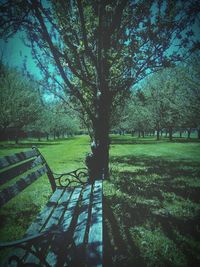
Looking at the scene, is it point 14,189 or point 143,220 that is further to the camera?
point 143,220

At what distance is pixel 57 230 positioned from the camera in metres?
2.32

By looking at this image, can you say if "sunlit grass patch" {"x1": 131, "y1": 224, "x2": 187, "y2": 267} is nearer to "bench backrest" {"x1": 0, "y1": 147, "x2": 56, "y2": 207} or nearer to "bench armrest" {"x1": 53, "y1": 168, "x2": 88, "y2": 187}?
"bench armrest" {"x1": 53, "y1": 168, "x2": 88, "y2": 187}

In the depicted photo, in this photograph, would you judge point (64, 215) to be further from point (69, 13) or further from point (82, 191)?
point (69, 13)

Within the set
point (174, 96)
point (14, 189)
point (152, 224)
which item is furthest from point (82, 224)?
point (174, 96)

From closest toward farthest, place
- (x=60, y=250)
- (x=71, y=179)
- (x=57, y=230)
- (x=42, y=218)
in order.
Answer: (x=57, y=230)
(x=60, y=250)
(x=42, y=218)
(x=71, y=179)

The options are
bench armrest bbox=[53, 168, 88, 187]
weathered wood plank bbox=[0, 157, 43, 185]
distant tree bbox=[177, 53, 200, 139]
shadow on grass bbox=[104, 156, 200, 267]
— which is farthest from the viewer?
distant tree bbox=[177, 53, 200, 139]

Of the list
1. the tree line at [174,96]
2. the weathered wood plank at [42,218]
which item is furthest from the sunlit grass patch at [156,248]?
the tree line at [174,96]

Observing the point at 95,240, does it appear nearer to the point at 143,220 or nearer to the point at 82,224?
the point at 82,224

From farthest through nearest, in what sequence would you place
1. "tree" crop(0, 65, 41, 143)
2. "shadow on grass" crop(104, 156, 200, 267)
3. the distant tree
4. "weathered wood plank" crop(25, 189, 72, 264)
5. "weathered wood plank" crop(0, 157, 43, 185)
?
1. "tree" crop(0, 65, 41, 143)
2. the distant tree
3. "shadow on grass" crop(104, 156, 200, 267)
4. "weathered wood plank" crop(0, 157, 43, 185)
5. "weathered wood plank" crop(25, 189, 72, 264)

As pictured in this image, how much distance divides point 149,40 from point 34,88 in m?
32.4

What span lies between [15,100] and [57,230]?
3263 centimetres

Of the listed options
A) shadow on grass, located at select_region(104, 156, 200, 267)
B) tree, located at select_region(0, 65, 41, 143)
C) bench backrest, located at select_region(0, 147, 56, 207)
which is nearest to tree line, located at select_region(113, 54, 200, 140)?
tree, located at select_region(0, 65, 41, 143)

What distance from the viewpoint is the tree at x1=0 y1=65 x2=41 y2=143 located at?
101 ft

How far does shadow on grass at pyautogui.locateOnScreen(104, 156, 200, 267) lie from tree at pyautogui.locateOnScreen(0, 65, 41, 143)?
2723cm
